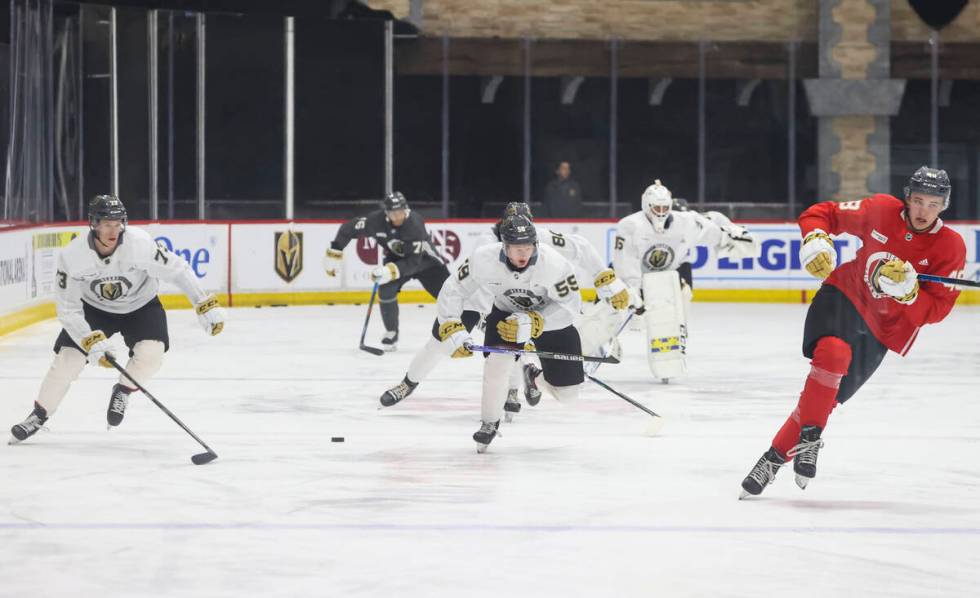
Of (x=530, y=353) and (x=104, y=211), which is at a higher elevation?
(x=104, y=211)

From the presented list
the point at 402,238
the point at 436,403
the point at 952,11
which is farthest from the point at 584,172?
the point at 436,403

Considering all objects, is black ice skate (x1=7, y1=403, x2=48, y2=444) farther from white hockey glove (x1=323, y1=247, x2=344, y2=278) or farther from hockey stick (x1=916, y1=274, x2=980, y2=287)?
white hockey glove (x1=323, y1=247, x2=344, y2=278)

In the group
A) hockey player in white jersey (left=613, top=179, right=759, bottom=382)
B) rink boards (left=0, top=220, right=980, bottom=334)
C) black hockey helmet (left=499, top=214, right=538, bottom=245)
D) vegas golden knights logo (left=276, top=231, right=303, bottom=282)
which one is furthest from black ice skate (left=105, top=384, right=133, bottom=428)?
vegas golden knights logo (left=276, top=231, right=303, bottom=282)

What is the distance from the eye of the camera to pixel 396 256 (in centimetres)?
1314

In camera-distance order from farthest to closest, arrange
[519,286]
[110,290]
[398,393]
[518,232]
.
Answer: [398,393] → [110,290] → [519,286] → [518,232]

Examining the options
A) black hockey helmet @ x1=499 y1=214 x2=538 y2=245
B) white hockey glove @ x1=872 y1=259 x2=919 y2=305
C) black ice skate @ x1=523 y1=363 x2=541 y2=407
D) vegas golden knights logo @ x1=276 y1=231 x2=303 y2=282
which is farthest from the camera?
vegas golden knights logo @ x1=276 y1=231 x2=303 y2=282

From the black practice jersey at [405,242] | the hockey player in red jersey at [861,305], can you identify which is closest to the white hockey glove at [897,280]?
the hockey player in red jersey at [861,305]

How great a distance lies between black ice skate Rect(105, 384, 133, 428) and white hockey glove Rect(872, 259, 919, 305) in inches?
157

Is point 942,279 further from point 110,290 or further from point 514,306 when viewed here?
point 110,290

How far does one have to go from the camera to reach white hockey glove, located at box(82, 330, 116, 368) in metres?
7.98

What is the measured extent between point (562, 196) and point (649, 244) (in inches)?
345

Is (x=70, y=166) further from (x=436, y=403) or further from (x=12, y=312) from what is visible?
(x=436, y=403)

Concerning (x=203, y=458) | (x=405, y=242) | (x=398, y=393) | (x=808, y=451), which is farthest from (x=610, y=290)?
(x=405, y=242)

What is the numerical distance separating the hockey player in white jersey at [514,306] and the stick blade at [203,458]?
120cm
